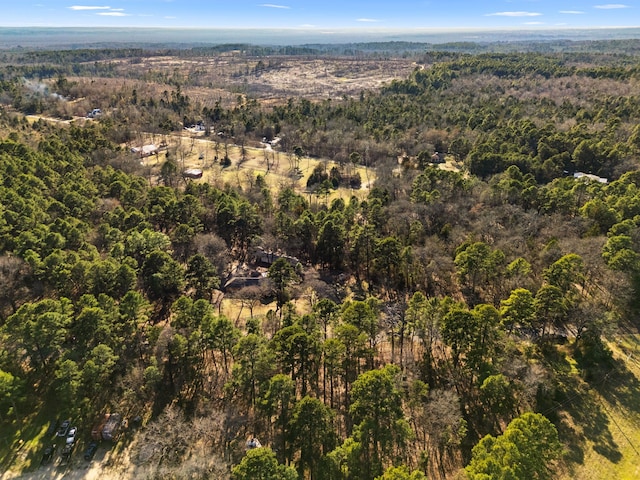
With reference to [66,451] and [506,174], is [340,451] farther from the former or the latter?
[506,174]

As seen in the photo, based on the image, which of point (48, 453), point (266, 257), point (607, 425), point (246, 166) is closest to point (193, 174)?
point (246, 166)

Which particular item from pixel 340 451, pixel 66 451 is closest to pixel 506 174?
pixel 340 451

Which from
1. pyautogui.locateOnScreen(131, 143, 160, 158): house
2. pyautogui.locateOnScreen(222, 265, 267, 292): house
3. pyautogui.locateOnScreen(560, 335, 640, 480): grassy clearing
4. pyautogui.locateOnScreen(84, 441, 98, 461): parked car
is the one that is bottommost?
pyautogui.locateOnScreen(84, 441, 98, 461): parked car

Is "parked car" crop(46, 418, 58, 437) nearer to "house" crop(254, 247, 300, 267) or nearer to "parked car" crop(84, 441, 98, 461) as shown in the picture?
"parked car" crop(84, 441, 98, 461)

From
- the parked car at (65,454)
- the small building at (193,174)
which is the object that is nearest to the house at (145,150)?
the small building at (193,174)

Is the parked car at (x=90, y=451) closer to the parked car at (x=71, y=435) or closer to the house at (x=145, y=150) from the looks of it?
the parked car at (x=71, y=435)

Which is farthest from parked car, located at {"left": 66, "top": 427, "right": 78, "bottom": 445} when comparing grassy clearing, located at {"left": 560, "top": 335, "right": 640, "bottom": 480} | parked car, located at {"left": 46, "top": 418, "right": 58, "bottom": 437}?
grassy clearing, located at {"left": 560, "top": 335, "right": 640, "bottom": 480}
